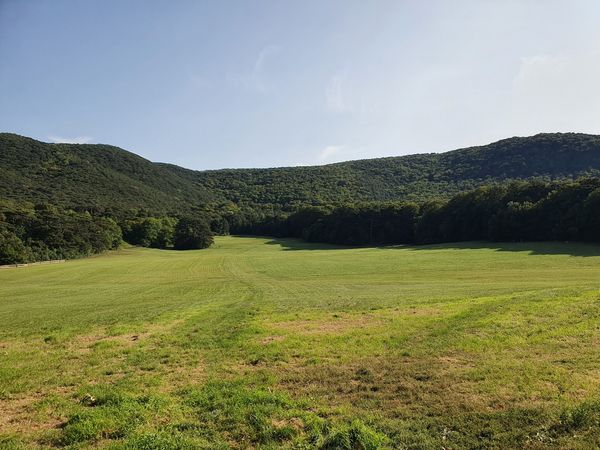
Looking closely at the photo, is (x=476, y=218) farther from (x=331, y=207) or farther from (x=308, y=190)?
(x=308, y=190)

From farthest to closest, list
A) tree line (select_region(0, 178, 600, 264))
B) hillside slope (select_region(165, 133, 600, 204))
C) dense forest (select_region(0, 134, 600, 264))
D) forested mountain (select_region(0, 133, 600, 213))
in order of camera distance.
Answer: hillside slope (select_region(165, 133, 600, 204))
forested mountain (select_region(0, 133, 600, 213))
dense forest (select_region(0, 134, 600, 264))
tree line (select_region(0, 178, 600, 264))

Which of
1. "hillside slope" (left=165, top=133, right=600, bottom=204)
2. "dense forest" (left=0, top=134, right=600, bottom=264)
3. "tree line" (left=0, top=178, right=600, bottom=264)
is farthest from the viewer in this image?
"hillside slope" (left=165, top=133, right=600, bottom=204)

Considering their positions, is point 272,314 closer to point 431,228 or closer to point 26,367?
point 26,367

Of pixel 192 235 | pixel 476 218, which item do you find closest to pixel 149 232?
pixel 192 235

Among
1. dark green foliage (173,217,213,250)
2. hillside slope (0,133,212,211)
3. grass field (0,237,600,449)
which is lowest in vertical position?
grass field (0,237,600,449)

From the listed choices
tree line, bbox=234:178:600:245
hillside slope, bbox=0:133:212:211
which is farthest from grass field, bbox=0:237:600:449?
hillside slope, bbox=0:133:212:211

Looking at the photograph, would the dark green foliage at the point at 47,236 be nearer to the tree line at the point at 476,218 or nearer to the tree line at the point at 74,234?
the tree line at the point at 74,234

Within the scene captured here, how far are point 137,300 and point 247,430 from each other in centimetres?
2369

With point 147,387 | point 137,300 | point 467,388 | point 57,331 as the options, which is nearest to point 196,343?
point 147,387

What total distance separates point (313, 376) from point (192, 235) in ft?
378

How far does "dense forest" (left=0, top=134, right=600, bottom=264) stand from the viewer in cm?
8175

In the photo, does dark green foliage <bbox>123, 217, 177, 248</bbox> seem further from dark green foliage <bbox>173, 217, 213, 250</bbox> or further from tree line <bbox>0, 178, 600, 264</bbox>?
dark green foliage <bbox>173, 217, 213, 250</bbox>

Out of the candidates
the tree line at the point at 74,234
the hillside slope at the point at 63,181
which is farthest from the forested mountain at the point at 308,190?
the tree line at the point at 74,234

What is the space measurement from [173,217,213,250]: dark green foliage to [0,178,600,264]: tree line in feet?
0.93
